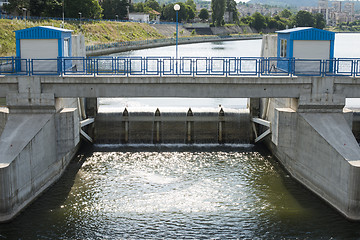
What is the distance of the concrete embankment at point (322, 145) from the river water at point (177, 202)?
0.62 m

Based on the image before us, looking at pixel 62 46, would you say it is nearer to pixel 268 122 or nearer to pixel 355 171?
pixel 268 122

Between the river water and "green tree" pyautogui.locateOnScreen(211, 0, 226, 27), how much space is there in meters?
141

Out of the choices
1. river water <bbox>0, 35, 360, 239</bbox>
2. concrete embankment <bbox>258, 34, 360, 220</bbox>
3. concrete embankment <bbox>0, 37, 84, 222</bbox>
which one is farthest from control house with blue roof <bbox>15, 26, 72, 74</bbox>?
concrete embankment <bbox>258, 34, 360, 220</bbox>

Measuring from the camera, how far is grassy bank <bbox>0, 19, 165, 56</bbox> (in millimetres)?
62438

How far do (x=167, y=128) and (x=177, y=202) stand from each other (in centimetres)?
996

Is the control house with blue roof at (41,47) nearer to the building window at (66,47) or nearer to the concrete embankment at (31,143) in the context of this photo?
the building window at (66,47)

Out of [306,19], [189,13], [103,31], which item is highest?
[189,13]

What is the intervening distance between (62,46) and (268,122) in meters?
12.0

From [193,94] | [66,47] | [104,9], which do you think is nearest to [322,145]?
[193,94]

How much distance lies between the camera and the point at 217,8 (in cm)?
16800

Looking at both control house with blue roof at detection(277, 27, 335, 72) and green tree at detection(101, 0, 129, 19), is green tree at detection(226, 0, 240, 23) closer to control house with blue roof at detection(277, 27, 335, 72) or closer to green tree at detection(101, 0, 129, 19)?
green tree at detection(101, 0, 129, 19)

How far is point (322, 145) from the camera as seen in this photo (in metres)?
22.1

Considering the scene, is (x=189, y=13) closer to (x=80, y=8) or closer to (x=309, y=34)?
(x=80, y=8)

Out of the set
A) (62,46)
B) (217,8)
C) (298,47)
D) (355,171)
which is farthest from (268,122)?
(217,8)
